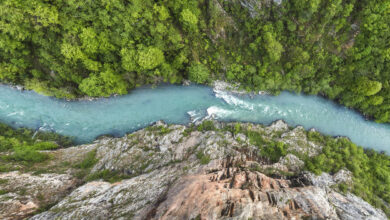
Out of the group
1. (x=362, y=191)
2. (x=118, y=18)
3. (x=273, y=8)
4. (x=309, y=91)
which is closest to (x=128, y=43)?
(x=118, y=18)

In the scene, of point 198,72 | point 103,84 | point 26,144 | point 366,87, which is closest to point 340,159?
point 366,87

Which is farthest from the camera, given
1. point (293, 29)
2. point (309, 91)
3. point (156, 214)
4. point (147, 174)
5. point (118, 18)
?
point (309, 91)

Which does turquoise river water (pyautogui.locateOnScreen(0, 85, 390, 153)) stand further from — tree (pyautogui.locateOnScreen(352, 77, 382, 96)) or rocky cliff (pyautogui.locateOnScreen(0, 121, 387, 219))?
tree (pyautogui.locateOnScreen(352, 77, 382, 96))

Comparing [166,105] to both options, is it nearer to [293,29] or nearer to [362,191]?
[293,29]

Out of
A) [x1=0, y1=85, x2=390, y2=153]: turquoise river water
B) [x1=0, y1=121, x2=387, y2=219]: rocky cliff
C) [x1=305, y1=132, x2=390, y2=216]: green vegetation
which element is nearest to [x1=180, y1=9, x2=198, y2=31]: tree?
[x1=0, y1=85, x2=390, y2=153]: turquoise river water

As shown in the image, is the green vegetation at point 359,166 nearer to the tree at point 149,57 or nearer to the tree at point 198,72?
the tree at point 198,72

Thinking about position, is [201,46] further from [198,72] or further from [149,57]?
[149,57]
